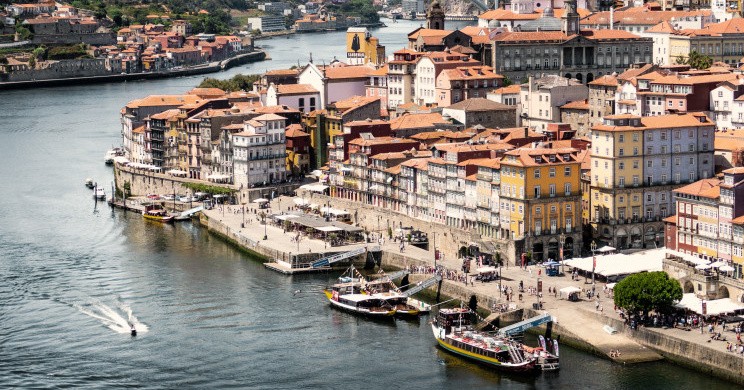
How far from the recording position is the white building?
232ft

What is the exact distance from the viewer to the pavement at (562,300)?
44.3 m

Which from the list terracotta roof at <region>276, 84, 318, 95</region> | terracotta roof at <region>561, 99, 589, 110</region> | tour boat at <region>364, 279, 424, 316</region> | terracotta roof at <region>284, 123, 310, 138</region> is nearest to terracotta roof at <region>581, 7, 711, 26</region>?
terracotta roof at <region>276, 84, 318, 95</region>

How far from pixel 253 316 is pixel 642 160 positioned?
600 inches

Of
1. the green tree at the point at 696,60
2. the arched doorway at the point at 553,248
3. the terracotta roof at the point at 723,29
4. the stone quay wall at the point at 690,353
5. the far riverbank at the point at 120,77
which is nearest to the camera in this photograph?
the stone quay wall at the point at 690,353

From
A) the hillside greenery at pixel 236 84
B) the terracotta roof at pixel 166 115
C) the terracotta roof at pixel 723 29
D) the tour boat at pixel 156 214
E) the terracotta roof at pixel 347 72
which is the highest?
the terracotta roof at pixel 723 29

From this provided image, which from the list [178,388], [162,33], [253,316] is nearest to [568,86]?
[253,316]

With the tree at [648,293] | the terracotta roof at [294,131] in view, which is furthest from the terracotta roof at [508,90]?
the tree at [648,293]

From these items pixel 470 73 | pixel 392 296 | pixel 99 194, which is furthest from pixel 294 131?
pixel 392 296

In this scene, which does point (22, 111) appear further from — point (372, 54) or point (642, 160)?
point (642, 160)

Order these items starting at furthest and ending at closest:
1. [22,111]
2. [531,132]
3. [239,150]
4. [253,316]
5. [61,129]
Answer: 1. [22,111]
2. [61,129]
3. [239,150]
4. [531,132]
5. [253,316]

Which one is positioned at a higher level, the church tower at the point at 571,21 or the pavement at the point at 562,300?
the church tower at the point at 571,21

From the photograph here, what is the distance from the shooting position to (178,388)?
43188mm

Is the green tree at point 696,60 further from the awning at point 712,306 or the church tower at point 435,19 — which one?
the awning at point 712,306

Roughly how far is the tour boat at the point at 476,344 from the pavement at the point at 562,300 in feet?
7.11
